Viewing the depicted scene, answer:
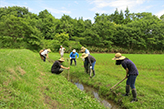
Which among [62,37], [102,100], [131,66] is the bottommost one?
[102,100]

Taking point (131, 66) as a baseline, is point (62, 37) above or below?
above

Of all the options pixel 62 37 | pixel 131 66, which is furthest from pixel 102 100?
pixel 62 37

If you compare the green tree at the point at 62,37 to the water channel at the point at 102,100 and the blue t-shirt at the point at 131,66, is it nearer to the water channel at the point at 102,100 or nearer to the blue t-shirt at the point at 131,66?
the water channel at the point at 102,100

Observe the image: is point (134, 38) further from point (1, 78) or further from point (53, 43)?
Result: point (1, 78)

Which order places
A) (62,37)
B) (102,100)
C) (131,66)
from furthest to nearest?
(62,37)
(102,100)
(131,66)

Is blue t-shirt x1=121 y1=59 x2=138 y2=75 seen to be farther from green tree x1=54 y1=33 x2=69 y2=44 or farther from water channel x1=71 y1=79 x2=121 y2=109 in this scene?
green tree x1=54 y1=33 x2=69 y2=44

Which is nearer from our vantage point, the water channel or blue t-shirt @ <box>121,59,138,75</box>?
blue t-shirt @ <box>121,59,138,75</box>

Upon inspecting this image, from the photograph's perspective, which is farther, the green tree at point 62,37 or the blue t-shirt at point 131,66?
the green tree at point 62,37

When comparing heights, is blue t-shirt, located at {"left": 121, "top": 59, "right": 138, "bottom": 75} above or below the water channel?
above

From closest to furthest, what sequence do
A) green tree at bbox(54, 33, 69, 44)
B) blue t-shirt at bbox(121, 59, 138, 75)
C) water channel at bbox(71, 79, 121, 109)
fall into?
blue t-shirt at bbox(121, 59, 138, 75) → water channel at bbox(71, 79, 121, 109) → green tree at bbox(54, 33, 69, 44)

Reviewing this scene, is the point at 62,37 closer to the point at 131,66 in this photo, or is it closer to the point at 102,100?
the point at 102,100

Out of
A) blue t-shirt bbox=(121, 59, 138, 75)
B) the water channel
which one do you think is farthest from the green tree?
blue t-shirt bbox=(121, 59, 138, 75)

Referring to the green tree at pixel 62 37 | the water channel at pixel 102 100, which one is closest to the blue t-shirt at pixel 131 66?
the water channel at pixel 102 100

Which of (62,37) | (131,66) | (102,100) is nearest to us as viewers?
(131,66)
